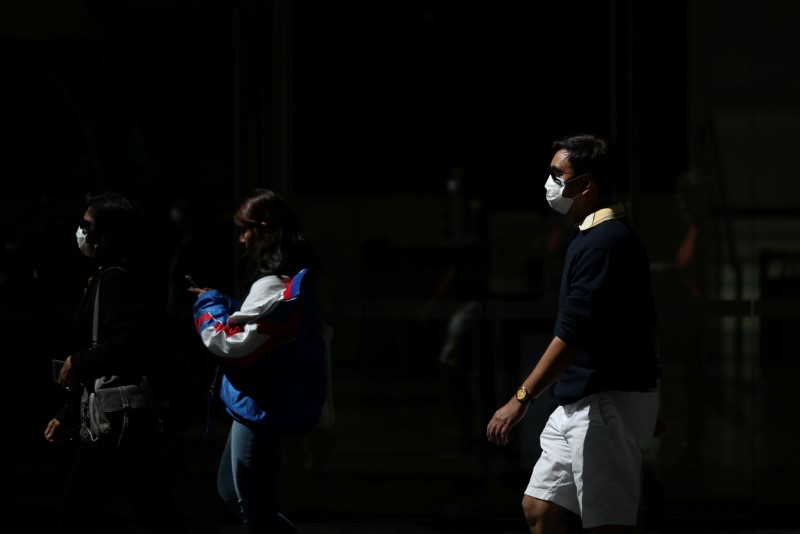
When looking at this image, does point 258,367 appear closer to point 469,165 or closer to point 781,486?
point 469,165

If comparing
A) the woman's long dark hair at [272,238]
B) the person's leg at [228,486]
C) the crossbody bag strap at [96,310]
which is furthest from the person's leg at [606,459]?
the crossbody bag strap at [96,310]

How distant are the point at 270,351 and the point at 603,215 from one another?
54.4 inches

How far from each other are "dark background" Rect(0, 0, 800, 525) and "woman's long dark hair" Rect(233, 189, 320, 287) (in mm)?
1977

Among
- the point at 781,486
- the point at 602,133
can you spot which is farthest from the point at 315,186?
the point at 781,486

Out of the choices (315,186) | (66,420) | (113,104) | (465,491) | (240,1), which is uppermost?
(240,1)

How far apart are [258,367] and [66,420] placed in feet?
2.69

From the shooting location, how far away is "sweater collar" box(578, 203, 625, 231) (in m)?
4.44

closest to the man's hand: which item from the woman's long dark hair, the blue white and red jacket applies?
the blue white and red jacket

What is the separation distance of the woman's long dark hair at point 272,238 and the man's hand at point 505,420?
1.11 m

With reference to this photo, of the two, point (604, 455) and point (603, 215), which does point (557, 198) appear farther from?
point (604, 455)

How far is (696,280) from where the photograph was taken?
7.25 metres

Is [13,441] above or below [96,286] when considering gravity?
below

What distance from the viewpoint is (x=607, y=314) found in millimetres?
4348

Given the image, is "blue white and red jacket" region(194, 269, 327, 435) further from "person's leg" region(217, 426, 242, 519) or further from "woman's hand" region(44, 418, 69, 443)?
"woman's hand" region(44, 418, 69, 443)
